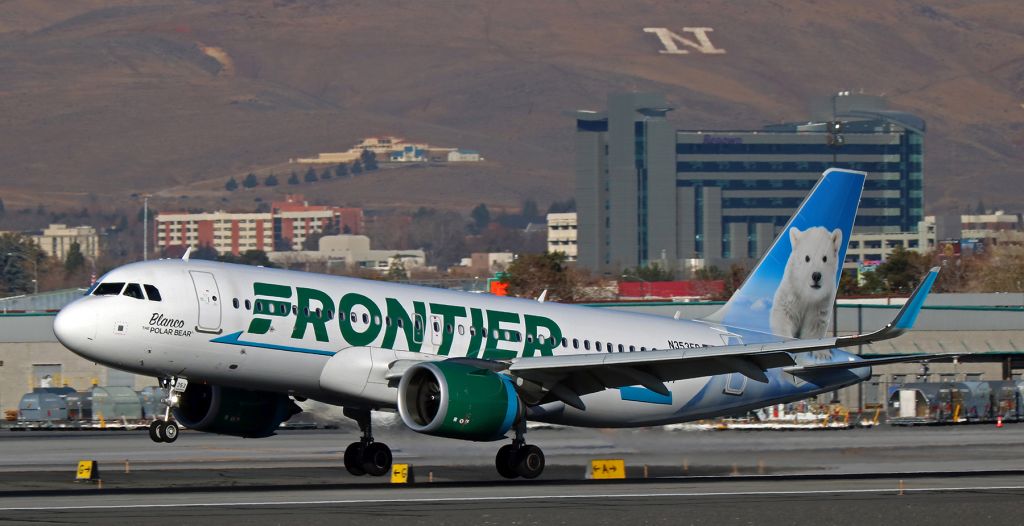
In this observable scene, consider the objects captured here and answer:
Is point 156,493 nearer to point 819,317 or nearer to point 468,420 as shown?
point 468,420

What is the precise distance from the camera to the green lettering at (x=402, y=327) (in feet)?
144

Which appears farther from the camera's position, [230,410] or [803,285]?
[803,285]

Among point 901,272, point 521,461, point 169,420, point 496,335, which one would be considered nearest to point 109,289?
point 169,420

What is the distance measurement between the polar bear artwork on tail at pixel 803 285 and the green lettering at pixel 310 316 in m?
15.5

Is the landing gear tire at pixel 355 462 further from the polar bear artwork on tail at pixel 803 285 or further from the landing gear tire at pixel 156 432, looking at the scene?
the polar bear artwork on tail at pixel 803 285

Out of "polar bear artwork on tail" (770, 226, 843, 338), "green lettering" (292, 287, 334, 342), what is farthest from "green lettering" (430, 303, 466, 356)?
"polar bear artwork on tail" (770, 226, 843, 338)

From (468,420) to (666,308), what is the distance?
62.4 metres

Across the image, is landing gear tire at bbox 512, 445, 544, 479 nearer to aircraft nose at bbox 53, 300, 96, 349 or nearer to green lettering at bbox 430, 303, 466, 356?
green lettering at bbox 430, 303, 466, 356

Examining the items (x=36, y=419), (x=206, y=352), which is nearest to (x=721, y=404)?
(x=206, y=352)

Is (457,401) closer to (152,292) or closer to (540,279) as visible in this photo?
(152,292)

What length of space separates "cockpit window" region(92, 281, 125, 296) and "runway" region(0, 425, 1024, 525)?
4.68 m

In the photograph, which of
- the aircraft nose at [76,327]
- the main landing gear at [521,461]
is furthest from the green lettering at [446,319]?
the aircraft nose at [76,327]

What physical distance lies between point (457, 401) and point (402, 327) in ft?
12.7

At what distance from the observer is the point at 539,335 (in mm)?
46969
